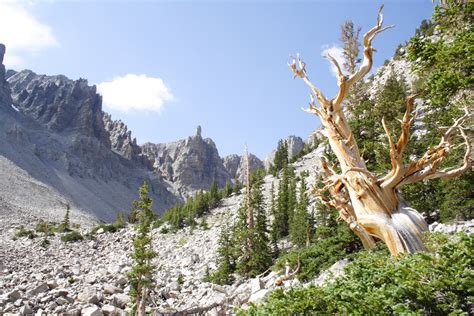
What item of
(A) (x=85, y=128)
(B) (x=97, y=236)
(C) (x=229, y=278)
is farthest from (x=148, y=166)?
(C) (x=229, y=278)

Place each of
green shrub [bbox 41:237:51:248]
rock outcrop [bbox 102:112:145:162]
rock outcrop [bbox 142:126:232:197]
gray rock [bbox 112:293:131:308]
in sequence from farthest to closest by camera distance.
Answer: rock outcrop [bbox 142:126:232:197] → rock outcrop [bbox 102:112:145:162] → green shrub [bbox 41:237:51:248] → gray rock [bbox 112:293:131:308]

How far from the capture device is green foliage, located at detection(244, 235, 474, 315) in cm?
298

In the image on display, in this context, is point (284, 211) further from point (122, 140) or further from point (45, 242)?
point (122, 140)

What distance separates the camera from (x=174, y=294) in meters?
20.0

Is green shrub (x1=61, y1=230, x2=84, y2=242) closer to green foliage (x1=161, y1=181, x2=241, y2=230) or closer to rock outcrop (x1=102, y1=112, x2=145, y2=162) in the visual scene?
green foliage (x1=161, y1=181, x2=241, y2=230)

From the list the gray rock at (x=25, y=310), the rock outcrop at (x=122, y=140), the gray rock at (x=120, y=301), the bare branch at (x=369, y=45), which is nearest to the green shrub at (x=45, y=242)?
the gray rock at (x=120, y=301)

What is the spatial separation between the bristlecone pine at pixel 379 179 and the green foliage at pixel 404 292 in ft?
11.9

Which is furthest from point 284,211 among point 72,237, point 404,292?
point 404,292

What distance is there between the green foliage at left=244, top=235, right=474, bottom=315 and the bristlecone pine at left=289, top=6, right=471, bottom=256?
11.9ft

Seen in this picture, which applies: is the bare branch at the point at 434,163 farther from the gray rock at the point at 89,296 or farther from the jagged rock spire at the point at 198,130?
the jagged rock spire at the point at 198,130

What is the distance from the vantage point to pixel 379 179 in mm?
8211

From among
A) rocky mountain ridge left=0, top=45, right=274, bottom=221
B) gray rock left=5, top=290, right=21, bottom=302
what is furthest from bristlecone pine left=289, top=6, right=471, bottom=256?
rocky mountain ridge left=0, top=45, right=274, bottom=221

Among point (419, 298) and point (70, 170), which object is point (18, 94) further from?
point (419, 298)

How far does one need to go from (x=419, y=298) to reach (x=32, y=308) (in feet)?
60.4
